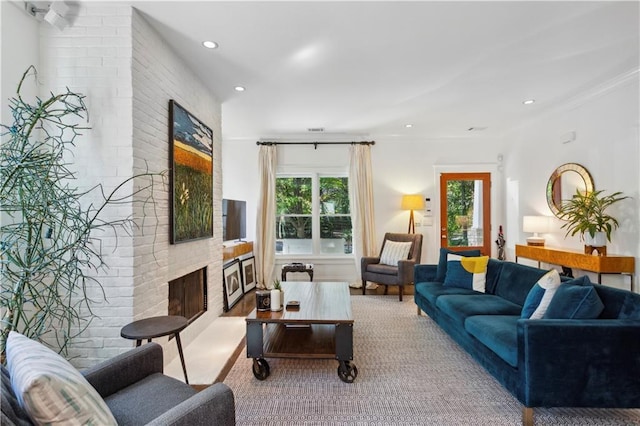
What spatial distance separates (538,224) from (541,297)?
266 centimetres

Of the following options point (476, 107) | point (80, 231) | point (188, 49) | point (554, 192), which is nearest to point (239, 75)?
point (188, 49)

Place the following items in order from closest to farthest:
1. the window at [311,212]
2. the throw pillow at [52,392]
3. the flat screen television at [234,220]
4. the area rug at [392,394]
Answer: the throw pillow at [52,392] < the area rug at [392,394] < the flat screen television at [234,220] < the window at [311,212]

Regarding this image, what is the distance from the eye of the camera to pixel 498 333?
2.20 m

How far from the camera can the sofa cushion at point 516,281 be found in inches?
112

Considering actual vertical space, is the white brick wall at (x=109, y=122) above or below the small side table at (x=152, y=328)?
above

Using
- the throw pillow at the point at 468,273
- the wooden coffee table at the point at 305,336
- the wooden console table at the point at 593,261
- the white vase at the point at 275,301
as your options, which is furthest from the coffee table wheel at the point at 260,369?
the wooden console table at the point at 593,261

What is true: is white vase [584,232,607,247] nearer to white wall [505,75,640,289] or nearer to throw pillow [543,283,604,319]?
white wall [505,75,640,289]

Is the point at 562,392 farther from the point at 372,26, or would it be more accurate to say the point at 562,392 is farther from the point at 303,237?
the point at 303,237

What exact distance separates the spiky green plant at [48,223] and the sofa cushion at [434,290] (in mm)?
2815

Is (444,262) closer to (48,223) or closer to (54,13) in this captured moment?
(48,223)

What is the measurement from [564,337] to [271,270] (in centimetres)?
429

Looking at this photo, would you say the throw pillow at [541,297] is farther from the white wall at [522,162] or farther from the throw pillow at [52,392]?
the throw pillow at [52,392]

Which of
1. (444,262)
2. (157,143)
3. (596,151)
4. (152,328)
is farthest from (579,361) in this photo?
(157,143)

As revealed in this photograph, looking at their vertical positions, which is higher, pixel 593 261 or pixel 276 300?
pixel 593 261
